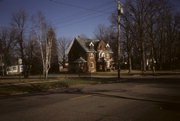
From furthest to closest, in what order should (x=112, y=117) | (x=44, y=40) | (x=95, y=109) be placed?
(x=44, y=40) < (x=95, y=109) < (x=112, y=117)

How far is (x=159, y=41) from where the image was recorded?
56.3 meters

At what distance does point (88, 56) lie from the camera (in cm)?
5131

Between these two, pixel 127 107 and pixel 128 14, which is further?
pixel 128 14

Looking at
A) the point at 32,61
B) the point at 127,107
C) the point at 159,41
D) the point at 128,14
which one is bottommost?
the point at 127,107

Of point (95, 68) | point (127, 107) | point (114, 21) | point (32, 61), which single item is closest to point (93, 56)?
point (95, 68)

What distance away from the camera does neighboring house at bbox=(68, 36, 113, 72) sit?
5100 centimetres

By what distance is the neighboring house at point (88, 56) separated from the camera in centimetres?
5100

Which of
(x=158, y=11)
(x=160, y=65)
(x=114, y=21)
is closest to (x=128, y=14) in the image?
(x=114, y=21)

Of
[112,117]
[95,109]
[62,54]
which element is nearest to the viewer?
[112,117]

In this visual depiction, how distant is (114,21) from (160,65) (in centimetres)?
2088

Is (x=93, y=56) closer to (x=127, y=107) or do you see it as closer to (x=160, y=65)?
(x=160, y=65)

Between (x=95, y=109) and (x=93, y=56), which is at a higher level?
(x=93, y=56)

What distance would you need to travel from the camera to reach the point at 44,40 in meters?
28.4

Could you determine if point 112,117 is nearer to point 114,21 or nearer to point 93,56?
point 114,21
